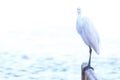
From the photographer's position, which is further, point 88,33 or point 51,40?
point 51,40

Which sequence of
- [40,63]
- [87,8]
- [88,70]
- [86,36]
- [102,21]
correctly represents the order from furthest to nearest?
[87,8]
[102,21]
[40,63]
[86,36]
[88,70]

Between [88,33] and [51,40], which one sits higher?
[51,40]

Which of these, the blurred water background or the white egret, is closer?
the white egret

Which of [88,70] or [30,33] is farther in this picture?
[30,33]

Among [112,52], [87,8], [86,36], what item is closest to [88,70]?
[86,36]

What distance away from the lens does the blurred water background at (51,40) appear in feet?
19.4

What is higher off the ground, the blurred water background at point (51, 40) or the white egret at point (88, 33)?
the blurred water background at point (51, 40)

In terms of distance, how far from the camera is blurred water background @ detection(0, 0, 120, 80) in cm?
592

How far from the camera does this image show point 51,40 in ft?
24.4

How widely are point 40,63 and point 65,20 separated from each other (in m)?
2.57

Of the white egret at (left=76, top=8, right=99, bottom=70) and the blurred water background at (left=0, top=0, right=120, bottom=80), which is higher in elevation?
the blurred water background at (left=0, top=0, right=120, bottom=80)

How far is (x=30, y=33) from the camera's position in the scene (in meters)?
7.89

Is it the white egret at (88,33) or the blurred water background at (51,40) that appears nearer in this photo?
the white egret at (88,33)

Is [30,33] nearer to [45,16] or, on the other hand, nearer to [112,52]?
[45,16]
